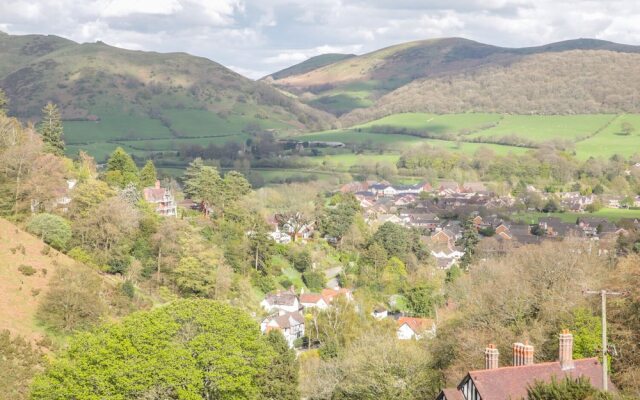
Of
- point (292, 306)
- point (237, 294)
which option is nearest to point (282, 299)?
point (292, 306)

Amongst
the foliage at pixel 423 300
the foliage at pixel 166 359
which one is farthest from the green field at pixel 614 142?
the foliage at pixel 166 359

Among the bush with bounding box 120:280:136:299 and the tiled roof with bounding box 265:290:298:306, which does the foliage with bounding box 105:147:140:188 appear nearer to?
the tiled roof with bounding box 265:290:298:306

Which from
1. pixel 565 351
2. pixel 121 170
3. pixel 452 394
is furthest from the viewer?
pixel 121 170

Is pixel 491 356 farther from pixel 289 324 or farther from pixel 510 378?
pixel 289 324

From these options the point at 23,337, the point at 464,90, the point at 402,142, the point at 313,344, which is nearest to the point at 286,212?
the point at 313,344

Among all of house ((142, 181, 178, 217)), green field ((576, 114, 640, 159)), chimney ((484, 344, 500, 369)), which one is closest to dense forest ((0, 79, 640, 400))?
house ((142, 181, 178, 217))

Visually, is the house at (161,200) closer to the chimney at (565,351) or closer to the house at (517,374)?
the house at (517,374)

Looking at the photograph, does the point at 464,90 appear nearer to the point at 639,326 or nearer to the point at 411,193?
the point at 411,193
